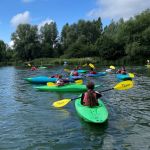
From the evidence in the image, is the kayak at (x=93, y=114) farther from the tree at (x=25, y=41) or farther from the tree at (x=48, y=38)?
the tree at (x=48, y=38)

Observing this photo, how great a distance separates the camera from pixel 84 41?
274ft

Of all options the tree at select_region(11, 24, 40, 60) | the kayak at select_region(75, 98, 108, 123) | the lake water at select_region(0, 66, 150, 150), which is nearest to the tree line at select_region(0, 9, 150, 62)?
the tree at select_region(11, 24, 40, 60)

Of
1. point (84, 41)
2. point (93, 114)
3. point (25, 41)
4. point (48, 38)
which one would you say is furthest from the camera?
point (48, 38)

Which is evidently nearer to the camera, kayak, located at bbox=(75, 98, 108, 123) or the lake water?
the lake water

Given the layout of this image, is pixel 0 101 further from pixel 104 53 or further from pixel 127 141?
pixel 104 53

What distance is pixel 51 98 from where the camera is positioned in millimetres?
16797

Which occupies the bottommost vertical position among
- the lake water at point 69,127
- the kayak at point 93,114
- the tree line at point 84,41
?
the lake water at point 69,127

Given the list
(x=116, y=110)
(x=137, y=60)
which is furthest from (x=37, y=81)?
(x=137, y=60)

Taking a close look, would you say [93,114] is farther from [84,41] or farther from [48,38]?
[48,38]

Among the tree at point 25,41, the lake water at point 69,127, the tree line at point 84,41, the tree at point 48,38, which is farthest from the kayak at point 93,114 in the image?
the tree at point 48,38

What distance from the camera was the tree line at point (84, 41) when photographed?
58719 mm

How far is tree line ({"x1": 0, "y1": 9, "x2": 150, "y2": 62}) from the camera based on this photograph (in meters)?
58.7

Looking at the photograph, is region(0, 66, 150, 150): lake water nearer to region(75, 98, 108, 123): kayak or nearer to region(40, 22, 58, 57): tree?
region(75, 98, 108, 123): kayak

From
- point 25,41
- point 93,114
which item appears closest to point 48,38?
point 25,41
